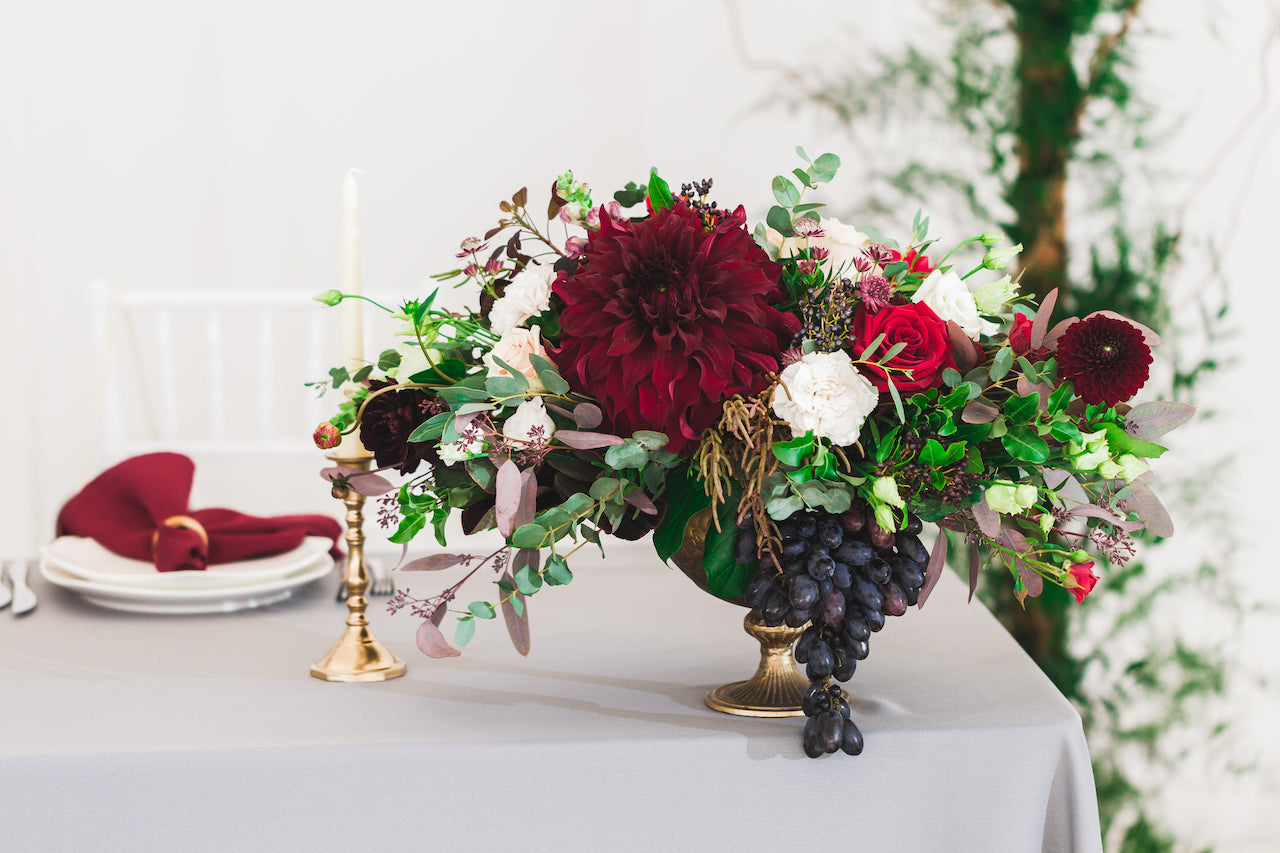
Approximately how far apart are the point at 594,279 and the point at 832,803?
37 cm

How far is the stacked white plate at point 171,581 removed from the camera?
0.92m

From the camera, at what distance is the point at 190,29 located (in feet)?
8.07

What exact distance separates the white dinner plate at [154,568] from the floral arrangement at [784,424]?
318mm

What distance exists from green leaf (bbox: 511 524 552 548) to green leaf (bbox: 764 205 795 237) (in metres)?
0.25

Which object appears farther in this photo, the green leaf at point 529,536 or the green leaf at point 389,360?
the green leaf at point 389,360

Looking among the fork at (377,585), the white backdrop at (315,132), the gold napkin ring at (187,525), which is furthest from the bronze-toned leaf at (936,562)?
the white backdrop at (315,132)

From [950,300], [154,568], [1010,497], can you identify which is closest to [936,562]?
[1010,497]

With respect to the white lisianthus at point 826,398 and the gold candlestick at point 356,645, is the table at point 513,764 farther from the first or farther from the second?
the white lisianthus at point 826,398

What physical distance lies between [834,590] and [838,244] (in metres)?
0.23

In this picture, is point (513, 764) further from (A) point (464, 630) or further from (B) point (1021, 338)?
(B) point (1021, 338)

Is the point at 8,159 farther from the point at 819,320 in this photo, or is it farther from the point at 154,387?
the point at 819,320

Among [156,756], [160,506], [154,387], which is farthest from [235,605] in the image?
[154,387]

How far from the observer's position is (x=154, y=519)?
1.01m

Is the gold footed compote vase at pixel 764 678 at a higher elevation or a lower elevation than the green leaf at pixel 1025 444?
lower
